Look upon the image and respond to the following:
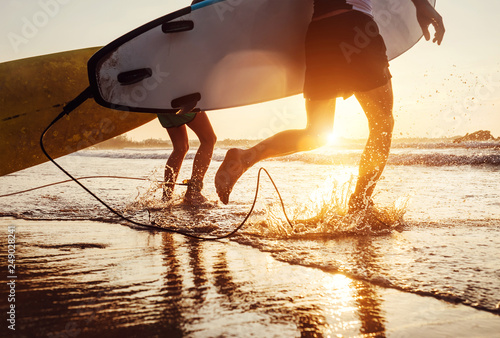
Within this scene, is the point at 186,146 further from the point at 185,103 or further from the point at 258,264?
the point at 258,264

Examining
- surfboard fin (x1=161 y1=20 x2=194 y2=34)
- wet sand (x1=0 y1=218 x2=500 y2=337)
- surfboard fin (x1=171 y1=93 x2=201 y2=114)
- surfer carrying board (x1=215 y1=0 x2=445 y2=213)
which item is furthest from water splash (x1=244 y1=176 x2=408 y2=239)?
surfboard fin (x1=161 y1=20 x2=194 y2=34)

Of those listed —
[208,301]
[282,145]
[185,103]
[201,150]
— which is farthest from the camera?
[201,150]

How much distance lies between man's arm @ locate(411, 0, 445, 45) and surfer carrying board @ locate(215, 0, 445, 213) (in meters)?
0.40

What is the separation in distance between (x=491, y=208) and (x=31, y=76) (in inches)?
139

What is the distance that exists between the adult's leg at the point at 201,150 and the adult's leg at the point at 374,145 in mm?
1739

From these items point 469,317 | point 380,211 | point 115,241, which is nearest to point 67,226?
point 115,241

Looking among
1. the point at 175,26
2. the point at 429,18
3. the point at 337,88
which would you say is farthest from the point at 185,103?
the point at 429,18

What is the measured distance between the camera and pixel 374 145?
8.80 feet

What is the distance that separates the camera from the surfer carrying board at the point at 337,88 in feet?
7.95

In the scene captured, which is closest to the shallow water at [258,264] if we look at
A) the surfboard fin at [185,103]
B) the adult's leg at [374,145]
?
the adult's leg at [374,145]

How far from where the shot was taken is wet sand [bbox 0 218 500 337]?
124 cm

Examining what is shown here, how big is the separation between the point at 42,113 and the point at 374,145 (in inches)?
91.3

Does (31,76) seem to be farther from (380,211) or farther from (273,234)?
(380,211)

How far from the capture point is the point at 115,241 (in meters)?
2.50
